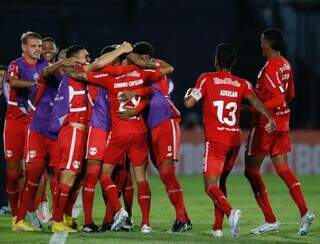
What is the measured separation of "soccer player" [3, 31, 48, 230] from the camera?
1244 centimetres

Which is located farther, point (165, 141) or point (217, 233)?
point (165, 141)

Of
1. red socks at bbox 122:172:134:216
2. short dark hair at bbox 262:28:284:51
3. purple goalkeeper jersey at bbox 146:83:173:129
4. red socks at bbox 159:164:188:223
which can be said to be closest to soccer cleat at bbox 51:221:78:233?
red socks at bbox 122:172:134:216

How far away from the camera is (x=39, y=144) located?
12125mm

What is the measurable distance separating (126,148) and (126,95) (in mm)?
609

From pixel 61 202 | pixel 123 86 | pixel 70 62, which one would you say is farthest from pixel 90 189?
pixel 70 62

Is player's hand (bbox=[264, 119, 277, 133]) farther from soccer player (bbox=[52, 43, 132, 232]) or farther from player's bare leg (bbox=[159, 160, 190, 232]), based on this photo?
soccer player (bbox=[52, 43, 132, 232])

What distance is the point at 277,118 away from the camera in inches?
474

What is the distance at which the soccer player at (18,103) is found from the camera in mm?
12438

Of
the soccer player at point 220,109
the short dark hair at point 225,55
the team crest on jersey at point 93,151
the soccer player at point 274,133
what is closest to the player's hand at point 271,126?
the soccer player at point 220,109

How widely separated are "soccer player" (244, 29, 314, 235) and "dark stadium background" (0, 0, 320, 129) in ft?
36.4

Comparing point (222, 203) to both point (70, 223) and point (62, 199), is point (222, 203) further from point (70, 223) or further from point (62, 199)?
point (70, 223)

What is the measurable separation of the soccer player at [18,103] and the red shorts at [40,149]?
64cm

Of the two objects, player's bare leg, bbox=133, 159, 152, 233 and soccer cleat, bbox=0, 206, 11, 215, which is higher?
player's bare leg, bbox=133, 159, 152, 233

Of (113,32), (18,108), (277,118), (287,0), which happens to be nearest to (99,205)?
(18,108)
